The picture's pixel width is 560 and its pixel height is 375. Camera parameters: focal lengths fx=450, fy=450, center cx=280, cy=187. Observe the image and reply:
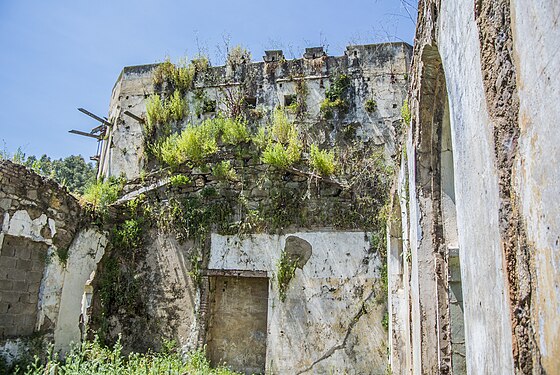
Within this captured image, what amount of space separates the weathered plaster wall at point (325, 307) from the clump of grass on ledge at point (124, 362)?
1.12 m

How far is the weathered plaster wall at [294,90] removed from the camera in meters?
10.3

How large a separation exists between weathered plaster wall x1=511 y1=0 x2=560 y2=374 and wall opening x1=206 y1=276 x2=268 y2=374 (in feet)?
24.2

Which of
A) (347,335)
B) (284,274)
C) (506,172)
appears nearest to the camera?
(506,172)

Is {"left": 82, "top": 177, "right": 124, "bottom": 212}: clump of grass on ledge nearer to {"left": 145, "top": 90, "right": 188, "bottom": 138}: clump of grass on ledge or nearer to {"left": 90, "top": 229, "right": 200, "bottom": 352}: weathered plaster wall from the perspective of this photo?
{"left": 90, "top": 229, "right": 200, "bottom": 352}: weathered plaster wall

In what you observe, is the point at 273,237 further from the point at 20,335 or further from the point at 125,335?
the point at 20,335

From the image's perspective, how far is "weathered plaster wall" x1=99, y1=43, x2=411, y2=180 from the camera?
33.8ft

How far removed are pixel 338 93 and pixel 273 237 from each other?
13.4ft

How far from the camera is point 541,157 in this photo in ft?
4.15

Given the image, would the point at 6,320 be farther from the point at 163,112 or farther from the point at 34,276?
the point at 163,112

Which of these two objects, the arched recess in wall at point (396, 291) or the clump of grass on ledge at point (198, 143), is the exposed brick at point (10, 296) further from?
the arched recess in wall at point (396, 291)

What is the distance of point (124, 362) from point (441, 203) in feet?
20.8

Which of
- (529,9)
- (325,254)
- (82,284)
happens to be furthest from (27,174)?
(529,9)

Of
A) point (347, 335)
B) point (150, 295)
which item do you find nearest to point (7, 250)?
point (150, 295)

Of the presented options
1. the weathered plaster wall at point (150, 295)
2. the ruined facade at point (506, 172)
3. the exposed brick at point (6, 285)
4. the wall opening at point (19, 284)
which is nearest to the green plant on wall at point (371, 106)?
the weathered plaster wall at point (150, 295)
